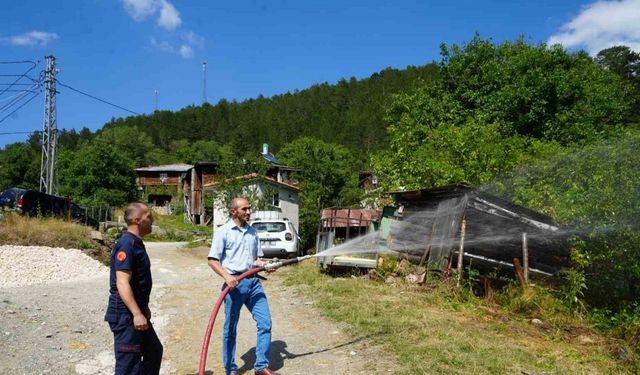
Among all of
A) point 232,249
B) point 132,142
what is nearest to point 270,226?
point 232,249

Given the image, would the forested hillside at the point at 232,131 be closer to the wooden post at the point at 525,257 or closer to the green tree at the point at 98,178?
the green tree at the point at 98,178

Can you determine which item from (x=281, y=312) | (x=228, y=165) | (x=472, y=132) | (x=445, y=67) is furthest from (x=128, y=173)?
(x=281, y=312)

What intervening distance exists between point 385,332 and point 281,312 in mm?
2568

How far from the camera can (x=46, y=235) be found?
14750 millimetres

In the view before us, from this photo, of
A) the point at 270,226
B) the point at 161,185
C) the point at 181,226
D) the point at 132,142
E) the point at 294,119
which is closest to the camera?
the point at 270,226

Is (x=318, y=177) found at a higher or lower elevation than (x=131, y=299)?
higher

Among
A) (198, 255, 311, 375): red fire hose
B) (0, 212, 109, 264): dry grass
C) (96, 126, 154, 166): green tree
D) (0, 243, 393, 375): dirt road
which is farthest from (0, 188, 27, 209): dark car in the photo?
(96, 126, 154, 166): green tree

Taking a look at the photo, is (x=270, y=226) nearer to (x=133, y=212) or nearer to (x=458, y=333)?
(x=458, y=333)

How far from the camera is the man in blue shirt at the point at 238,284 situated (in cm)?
505

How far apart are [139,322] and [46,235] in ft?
42.3

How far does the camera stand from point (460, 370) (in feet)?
16.5

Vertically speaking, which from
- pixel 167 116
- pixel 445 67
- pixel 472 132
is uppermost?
pixel 167 116

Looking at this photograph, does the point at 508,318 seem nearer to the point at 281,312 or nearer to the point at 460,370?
the point at 460,370

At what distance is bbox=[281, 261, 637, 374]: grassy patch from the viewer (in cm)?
527
